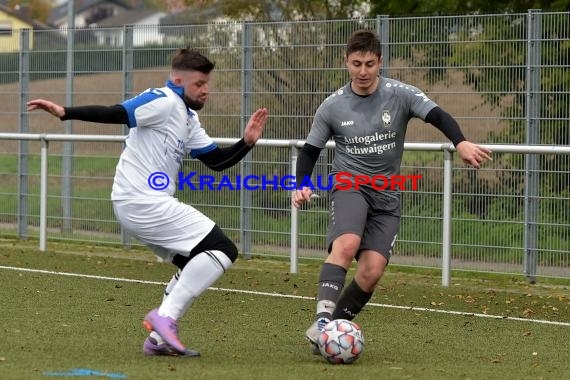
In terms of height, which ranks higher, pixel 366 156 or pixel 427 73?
pixel 427 73

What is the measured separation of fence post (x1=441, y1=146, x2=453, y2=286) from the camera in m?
13.7

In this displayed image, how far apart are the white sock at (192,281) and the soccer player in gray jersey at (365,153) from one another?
748mm

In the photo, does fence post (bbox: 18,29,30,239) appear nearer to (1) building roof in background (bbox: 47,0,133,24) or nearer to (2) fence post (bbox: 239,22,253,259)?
(2) fence post (bbox: 239,22,253,259)

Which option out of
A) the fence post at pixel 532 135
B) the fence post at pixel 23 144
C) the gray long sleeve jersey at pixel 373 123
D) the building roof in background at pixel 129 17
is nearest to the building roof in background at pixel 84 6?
the building roof in background at pixel 129 17

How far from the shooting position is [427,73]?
1552cm

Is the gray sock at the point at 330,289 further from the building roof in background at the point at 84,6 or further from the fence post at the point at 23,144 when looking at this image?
the building roof in background at the point at 84,6

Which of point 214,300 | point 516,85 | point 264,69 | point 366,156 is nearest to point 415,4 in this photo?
point 264,69

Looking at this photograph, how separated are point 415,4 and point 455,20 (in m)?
5.63

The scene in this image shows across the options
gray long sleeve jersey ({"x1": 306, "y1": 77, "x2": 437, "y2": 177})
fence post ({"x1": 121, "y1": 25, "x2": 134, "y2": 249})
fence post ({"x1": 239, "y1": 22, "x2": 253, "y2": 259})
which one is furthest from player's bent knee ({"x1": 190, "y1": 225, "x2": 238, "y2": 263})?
fence post ({"x1": 121, "y1": 25, "x2": 134, "y2": 249})

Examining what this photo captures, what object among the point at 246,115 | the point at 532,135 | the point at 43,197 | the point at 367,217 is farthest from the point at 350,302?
the point at 43,197

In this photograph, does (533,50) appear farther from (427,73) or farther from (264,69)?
(264,69)

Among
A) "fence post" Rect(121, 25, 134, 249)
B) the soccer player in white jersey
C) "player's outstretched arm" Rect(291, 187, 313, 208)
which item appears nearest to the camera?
the soccer player in white jersey

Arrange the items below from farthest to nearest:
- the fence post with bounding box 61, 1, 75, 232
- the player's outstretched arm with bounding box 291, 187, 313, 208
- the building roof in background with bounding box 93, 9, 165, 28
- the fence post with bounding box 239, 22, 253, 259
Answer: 1. the building roof in background with bounding box 93, 9, 165, 28
2. the fence post with bounding box 61, 1, 75, 232
3. the fence post with bounding box 239, 22, 253, 259
4. the player's outstretched arm with bounding box 291, 187, 313, 208

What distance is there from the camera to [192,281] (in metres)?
8.51
